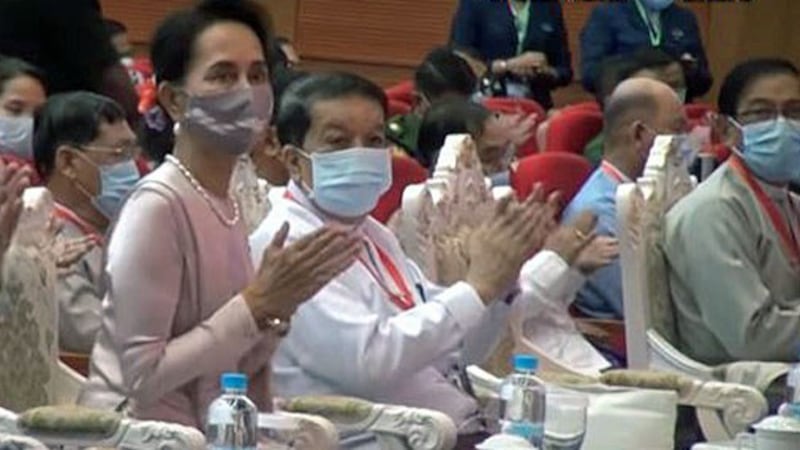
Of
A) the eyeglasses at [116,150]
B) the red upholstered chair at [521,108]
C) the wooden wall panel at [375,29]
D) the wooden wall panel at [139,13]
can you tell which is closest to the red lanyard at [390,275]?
the eyeglasses at [116,150]

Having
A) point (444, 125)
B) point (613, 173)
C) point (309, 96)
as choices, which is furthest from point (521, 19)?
point (309, 96)

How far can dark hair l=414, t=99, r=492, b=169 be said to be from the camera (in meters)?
5.45

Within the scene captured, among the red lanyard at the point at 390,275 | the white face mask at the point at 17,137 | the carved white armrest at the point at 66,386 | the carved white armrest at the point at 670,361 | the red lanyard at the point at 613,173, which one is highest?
the red lanyard at the point at 390,275

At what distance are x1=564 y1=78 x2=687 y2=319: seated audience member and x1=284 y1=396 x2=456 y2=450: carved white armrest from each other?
1.46 meters

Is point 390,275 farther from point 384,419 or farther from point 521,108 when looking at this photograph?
point 521,108

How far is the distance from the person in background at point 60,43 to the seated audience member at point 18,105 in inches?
14.5

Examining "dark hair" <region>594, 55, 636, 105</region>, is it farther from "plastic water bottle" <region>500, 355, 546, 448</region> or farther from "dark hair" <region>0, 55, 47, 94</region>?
"plastic water bottle" <region>500, 355, 546, 448</region>

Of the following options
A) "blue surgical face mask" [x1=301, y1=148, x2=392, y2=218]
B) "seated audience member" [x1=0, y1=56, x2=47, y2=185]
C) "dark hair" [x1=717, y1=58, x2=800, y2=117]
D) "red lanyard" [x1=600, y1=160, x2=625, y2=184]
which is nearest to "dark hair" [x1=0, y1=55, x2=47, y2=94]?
"seated audience member" [x1=0, y1=56, x2=47, y2=185]

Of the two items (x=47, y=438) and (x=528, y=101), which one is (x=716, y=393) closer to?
(x=47, y=438)

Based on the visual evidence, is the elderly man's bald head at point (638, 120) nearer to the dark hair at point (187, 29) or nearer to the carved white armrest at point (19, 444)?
the dark hair at point (187, 29)

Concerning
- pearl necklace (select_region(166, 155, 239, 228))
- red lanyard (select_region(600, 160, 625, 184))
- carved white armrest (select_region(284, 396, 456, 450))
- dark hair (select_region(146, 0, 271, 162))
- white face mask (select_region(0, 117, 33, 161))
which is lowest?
red lanyard (select_region(600, 160, 625, 184))

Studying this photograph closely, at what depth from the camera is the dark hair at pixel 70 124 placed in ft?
13.4

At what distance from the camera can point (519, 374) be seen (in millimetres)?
2955

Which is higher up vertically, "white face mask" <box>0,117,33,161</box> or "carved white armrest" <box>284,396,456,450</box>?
"carved white armrest" <box>284,396,456,450</box>
